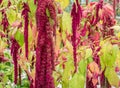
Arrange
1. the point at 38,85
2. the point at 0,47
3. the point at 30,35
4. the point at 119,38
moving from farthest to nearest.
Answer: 1. the point at 0,47
2. the point at 119,38
3. the point at 30,35
4. the point at 38,85

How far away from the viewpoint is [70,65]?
1361 mm

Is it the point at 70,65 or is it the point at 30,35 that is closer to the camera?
the point at 30,35

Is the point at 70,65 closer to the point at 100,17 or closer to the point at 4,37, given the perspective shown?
the point at 100,17

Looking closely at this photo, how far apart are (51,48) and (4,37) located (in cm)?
133

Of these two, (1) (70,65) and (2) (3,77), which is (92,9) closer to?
(1) (70,65)

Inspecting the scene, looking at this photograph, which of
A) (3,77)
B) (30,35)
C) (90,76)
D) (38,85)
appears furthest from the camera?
(3,77)

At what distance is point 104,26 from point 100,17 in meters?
0.20

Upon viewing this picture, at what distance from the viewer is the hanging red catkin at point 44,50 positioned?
65cm

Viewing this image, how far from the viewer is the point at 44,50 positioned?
26.1 inches

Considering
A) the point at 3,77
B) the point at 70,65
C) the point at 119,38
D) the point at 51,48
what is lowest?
the point at 3,77

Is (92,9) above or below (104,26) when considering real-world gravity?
above

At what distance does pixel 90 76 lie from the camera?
161 centimetres

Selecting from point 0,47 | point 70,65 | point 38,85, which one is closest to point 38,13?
point 38,85

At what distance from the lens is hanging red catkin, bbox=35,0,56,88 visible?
0.65 metres
